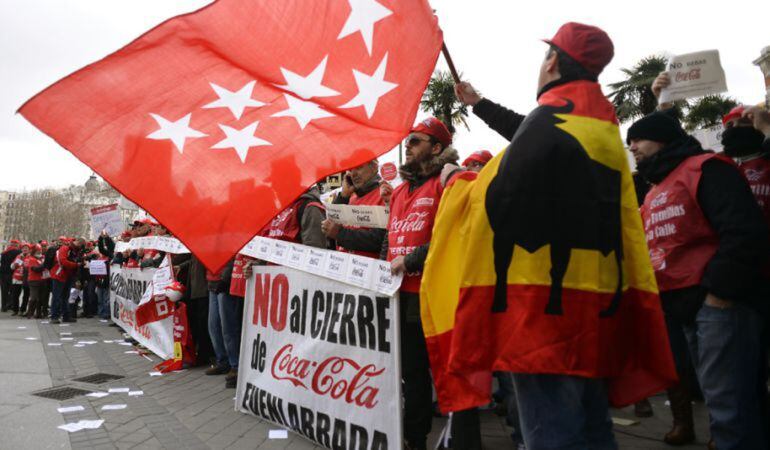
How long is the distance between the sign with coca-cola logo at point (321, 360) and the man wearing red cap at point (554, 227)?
1.50 m

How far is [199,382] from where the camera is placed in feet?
20.0

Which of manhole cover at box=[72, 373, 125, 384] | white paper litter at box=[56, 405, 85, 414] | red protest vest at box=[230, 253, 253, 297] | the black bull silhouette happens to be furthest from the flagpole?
manhole cover at box=[72, 373, 125, 384]

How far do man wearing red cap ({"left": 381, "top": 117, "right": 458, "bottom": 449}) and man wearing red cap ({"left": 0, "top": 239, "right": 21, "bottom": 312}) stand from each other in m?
18.6

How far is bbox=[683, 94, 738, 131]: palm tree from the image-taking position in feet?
73.0

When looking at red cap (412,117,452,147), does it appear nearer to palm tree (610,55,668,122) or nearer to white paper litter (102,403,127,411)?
white paper litter (102,403,127,411)

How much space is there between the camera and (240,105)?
2.98 m

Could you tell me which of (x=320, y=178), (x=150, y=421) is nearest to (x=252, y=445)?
(x=150, y=421)

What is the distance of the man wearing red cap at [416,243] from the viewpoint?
3.26 m

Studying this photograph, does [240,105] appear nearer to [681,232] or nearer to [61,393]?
[681,232]

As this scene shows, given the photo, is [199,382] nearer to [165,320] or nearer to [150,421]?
[150,421]

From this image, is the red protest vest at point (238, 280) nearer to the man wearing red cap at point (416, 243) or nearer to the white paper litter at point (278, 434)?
the white paper litter at point (278, 434)

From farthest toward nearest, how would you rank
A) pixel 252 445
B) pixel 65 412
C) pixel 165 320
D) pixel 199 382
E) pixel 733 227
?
pixel 165 320, pixel 199 382, pixel 65 412, pixel 252 445, pixel 733 227

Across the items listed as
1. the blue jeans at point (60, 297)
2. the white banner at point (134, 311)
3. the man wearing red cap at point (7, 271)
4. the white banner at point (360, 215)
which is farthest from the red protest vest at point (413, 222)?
the man wearing red cap at point (7, 271)

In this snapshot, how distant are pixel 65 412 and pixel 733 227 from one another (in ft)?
17.9
